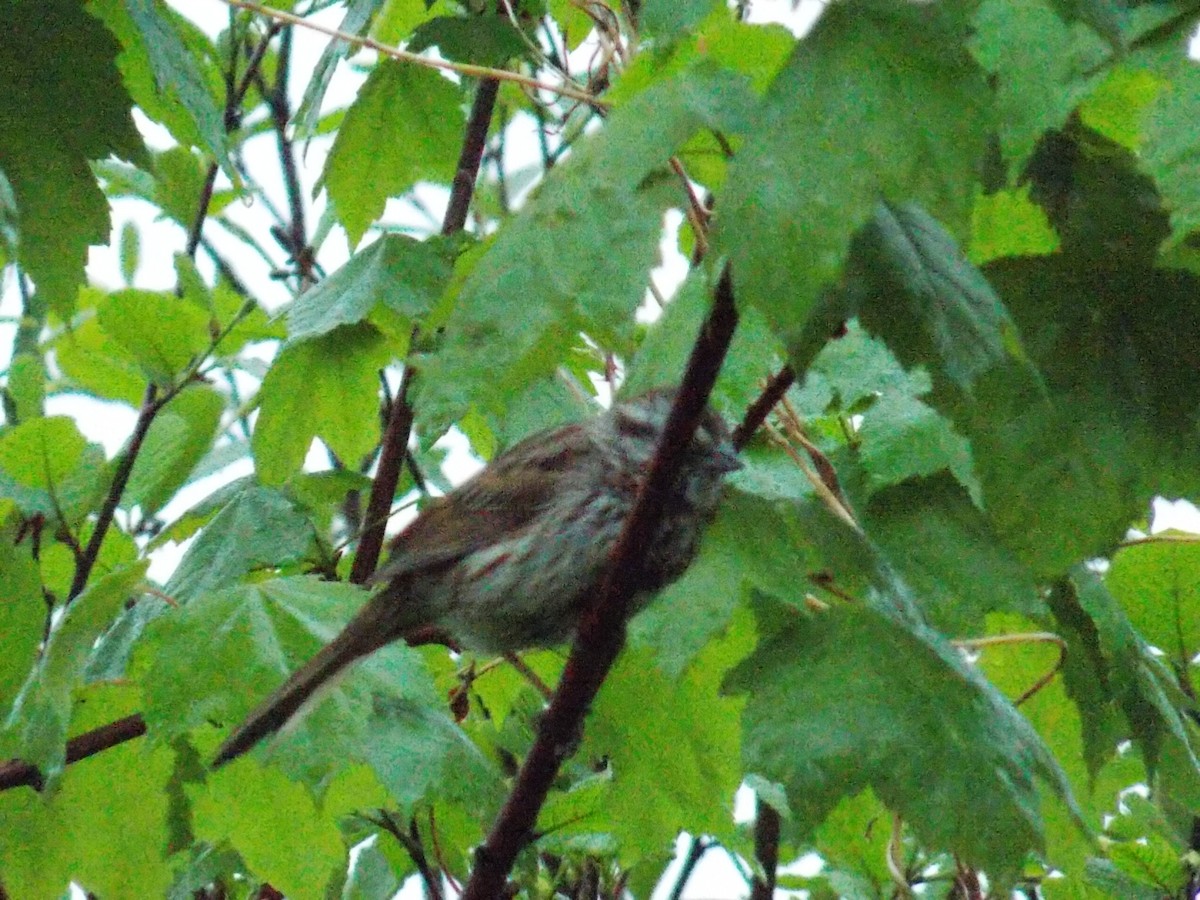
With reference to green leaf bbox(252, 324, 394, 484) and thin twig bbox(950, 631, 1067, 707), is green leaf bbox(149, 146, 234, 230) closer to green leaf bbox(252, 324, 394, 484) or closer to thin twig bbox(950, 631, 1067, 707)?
green leaf bbox(252, 324, 394, 484)

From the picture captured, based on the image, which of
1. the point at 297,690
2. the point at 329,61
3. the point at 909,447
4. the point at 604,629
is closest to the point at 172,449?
the point at 329,61

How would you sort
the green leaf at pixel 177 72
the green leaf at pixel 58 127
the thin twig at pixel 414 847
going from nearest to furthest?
the green leaf at pixel 58 127 → the green leaf at pixel 177 72 → the thin twig at pixel 414 847

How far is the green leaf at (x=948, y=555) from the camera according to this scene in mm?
1934

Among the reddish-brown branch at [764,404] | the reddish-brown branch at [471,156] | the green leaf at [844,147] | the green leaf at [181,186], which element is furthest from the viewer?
the green leaf at [181,186]

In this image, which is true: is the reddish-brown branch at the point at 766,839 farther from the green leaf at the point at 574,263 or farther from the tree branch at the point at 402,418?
the green leaf at the point at 574,263

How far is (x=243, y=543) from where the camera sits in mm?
3061

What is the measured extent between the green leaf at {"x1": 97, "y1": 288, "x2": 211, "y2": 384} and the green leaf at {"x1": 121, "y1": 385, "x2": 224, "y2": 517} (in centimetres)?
9

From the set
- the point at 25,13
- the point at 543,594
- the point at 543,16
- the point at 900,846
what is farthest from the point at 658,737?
the point at 543,16

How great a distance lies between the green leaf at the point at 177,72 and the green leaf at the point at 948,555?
109cm

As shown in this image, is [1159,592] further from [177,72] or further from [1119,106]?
[177,72]

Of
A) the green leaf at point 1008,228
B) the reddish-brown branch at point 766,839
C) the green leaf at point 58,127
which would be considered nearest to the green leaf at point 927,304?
the green leaf at point 1008,228

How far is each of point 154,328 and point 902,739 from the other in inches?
80.6

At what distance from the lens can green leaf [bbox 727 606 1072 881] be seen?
172 centimetres

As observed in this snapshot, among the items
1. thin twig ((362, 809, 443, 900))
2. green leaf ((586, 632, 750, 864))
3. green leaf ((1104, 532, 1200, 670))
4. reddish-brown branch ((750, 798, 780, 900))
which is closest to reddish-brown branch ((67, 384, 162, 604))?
thin twig ((362, 809, 443, 900))
